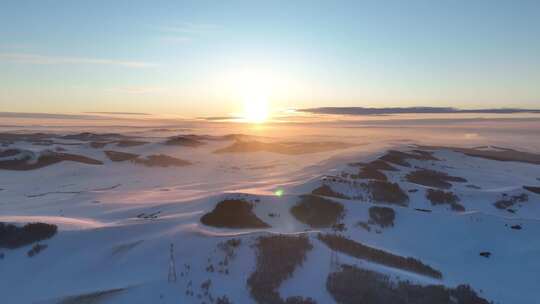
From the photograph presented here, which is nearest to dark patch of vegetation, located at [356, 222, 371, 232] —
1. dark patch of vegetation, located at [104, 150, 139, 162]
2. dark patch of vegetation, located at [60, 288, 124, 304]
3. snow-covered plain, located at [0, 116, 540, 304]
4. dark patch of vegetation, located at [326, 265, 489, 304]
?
snow-covered plain, located at [0, 116, 540, 304]

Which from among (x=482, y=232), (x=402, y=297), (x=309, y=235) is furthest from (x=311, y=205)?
(x=402, y=297)

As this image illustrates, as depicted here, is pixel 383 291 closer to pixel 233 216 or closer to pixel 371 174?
pixel 233 216

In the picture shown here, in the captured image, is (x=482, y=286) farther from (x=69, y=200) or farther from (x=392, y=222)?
(x=69, y=200)

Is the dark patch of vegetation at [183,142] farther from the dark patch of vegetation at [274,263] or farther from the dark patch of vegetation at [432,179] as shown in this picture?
the dark patch of vegetation at [274,263]

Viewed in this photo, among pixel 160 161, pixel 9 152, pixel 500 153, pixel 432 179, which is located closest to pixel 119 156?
pixel 160 161

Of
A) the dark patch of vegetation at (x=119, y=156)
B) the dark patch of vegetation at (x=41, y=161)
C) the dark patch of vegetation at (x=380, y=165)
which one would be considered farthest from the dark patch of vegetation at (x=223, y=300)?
the dark patch of vegetation at (x=119, y=156)

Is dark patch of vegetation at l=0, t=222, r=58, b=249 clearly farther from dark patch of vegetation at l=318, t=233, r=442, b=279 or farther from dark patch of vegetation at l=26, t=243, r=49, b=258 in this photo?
dark patch of vegetation at l=318, t=233, r=442, b=279
